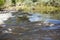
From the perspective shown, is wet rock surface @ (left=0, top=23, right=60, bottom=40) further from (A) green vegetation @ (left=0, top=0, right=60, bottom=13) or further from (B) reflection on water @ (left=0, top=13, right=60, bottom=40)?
(A) green vegetation @ (left=0, top=0, right=60, bottom=13)

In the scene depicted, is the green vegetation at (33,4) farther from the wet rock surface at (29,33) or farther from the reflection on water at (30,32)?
the wet rock surface at (29,33)

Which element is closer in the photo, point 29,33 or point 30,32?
point 29,33

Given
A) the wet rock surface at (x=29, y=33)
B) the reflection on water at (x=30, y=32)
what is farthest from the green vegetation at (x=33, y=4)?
the wet rock surface at (x=29, y=33)

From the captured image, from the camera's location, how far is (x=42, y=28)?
815 cm

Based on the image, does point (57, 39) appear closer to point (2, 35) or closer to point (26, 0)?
point (2, 35)

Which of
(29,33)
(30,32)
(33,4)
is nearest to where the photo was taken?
(29,33)

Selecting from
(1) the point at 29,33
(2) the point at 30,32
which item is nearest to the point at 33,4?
(2) the point at 30,32

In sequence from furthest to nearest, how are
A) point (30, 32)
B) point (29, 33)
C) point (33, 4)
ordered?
point (33, 4), point (30, 32), point (29, 33)

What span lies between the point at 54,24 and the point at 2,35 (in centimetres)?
273

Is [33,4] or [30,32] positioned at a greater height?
[30,32]

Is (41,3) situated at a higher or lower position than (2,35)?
lower

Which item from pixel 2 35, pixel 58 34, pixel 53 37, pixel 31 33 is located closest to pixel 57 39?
pixel 53 37

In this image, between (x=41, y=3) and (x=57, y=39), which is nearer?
(x=57, y=39)

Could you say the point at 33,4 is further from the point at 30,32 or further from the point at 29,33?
the point at 29,33
